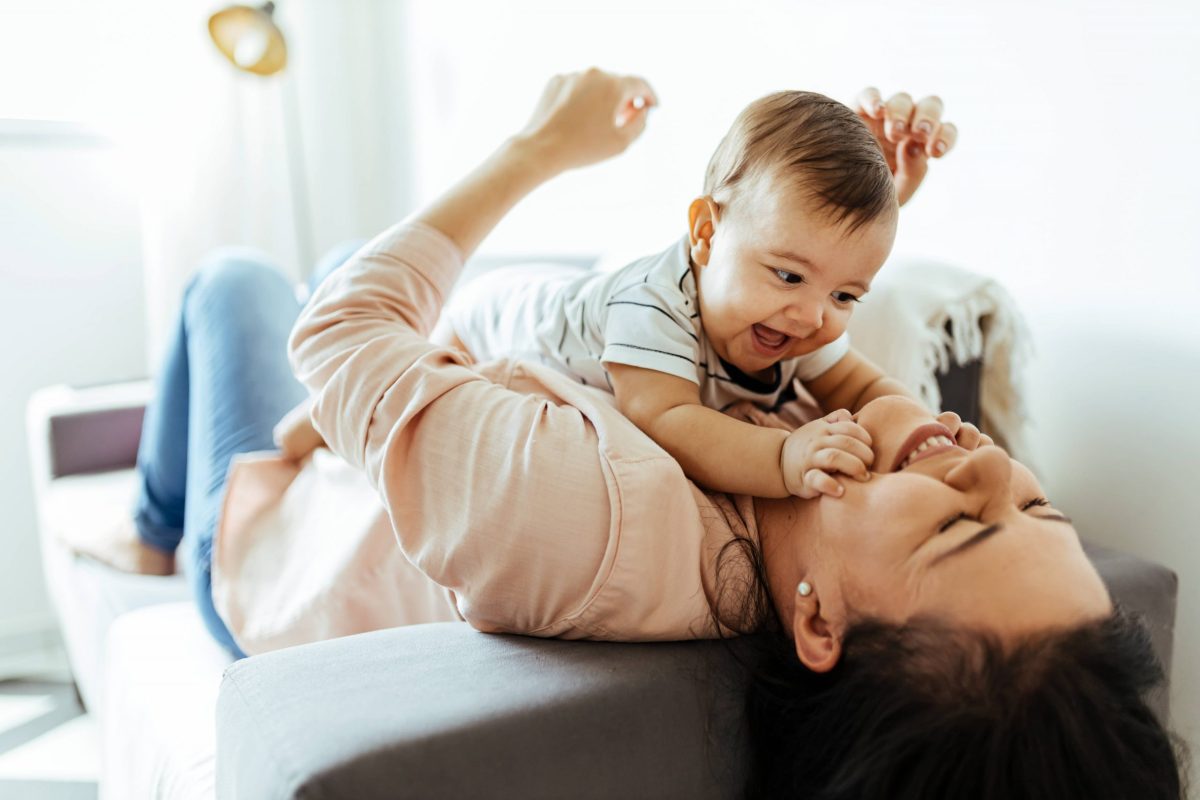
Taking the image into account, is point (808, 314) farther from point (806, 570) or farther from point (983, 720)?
point (983, 720)

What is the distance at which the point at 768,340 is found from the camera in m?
1.05

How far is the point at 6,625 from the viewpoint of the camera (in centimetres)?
259

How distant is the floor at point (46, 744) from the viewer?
5.90 ft

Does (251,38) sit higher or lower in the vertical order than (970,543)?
higher

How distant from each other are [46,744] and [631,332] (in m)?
1.58

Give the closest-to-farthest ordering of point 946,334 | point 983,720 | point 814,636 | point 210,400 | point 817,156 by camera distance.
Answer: point 983,720
point 814,636
point 817,156
point 946,334
point 210,400

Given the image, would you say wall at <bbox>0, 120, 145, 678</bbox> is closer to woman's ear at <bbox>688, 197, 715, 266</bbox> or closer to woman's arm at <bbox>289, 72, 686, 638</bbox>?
woman's arm at <bbox>289, 72, 686, 638</bbox>

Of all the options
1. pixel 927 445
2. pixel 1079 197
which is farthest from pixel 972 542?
pixel 1079 197

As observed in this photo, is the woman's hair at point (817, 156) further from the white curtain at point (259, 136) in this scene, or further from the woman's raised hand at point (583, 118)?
the white curtain at point (259, 136)

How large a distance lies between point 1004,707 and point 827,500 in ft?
0.70

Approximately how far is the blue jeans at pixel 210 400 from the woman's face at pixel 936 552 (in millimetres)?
851

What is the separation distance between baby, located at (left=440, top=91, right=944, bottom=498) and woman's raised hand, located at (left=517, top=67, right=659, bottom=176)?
0.55ft

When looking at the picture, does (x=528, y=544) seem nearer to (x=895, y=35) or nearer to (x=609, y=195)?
(x=895, y=35)

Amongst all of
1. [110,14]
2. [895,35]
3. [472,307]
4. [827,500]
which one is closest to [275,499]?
[472,307]
